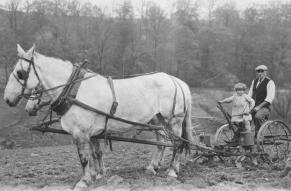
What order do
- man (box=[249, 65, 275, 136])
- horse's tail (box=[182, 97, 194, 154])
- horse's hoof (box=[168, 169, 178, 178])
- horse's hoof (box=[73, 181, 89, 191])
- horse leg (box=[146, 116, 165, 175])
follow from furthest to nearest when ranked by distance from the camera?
1. man (box=[249, 65, 275, 136])
2. horse's tail (box=[182, 97, 194, 154])
3. horse leg (box=[146, 116, 165, 175])
4. horse's hoof (box=[168, 169, 178, 178])
5. horse's hoof (box=[73, 181, 89, 191])

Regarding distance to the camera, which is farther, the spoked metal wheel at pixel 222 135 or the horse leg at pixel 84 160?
the spoked metal wheel at pixel 222 135

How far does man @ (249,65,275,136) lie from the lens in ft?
26.4

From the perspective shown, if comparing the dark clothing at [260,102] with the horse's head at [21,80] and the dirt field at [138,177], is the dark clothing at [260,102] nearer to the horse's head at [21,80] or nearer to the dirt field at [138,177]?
the dirt field at [138,177]

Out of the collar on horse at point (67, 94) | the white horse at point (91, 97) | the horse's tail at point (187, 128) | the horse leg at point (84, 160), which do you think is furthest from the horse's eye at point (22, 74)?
the horse's tail at point (187, 128)

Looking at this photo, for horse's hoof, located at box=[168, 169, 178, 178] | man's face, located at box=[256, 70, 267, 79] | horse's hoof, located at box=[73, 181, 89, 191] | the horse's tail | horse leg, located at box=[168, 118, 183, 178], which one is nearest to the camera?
horse's hoof, located at box=[73, 181, 89, 191]

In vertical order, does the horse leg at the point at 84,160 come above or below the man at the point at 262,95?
below

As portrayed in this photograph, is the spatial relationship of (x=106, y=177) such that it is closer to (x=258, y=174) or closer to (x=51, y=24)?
(x=258, y=174)

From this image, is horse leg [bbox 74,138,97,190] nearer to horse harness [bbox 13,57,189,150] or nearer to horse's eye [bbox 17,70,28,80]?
horse harness [bbox 13,57,189,150]

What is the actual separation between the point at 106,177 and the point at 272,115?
29571 mm

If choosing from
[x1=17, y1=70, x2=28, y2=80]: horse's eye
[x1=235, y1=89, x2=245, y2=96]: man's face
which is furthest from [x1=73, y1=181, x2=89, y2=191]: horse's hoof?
[x1=235, y1=89, x2=245, y2=96]: man's face

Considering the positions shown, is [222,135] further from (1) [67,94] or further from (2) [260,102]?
(1) [67,94]

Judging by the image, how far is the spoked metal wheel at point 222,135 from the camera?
26.5ft

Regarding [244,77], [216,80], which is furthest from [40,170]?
[244,77]

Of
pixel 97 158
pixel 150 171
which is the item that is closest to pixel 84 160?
pixel 97 158
